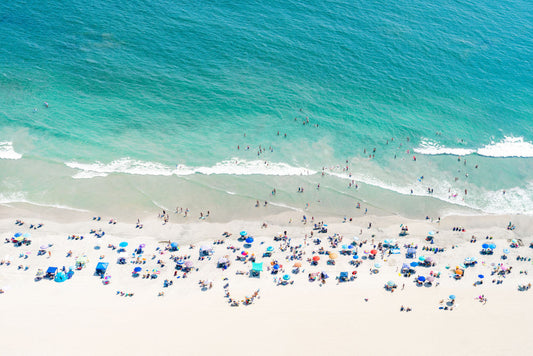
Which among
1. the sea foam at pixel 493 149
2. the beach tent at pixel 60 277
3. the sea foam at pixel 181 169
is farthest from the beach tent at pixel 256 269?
the sea foam at pixel 493 149

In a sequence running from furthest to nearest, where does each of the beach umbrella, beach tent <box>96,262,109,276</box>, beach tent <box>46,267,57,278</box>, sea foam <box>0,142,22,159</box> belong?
sea foam <box>0,142,22,159</box>
the beach umbrella
beach tent <box>96,262,109,276</box>
beach tent <box>46,267,57,278</box>

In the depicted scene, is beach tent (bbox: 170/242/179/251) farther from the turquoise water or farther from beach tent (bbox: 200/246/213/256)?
the turquoise water

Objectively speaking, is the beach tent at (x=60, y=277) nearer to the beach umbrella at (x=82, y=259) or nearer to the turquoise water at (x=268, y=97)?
the beach umbrella at (x=82, y=259)

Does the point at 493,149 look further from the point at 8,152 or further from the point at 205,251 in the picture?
the point at 8,152

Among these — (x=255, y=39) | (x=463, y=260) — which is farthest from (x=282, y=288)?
(x=255, y=39)

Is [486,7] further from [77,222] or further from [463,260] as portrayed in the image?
[77,222]

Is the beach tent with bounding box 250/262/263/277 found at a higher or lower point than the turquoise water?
lower

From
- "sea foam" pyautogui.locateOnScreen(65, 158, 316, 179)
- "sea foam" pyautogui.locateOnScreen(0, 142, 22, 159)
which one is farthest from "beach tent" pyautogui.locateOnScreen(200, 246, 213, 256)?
"sea foam" pyautogui.locateOnScreen(0, 142, 22, 159)
